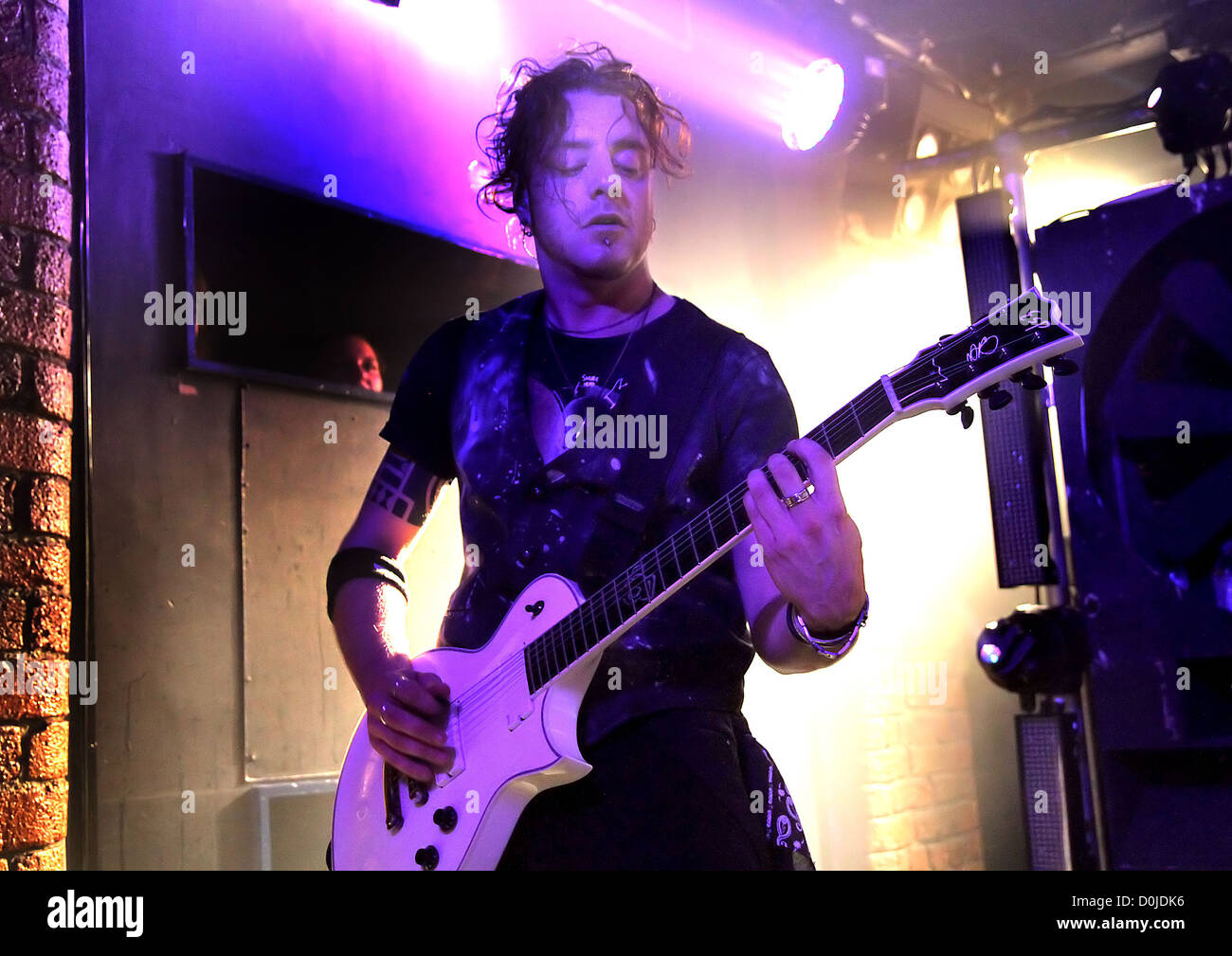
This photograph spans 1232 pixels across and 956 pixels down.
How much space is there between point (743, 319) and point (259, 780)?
1646 millimetres

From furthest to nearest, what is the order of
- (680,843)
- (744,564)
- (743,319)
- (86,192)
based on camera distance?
(743,319) < (86,192) < (744,564) < (680,843)

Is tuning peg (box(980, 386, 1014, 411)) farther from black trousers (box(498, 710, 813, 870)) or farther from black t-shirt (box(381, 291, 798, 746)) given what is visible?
black trousers (box(498, 710, 813, 870))

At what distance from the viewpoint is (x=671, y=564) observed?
4.08 ft

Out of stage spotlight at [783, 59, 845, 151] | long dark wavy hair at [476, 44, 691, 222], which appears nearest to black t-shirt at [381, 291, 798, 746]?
long dark wavy hair at [476, 44, 691, 222]

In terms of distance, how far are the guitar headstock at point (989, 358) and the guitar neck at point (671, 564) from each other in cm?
3

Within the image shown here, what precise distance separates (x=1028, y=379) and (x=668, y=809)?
1.92 ft

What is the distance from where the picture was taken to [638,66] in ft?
8.27

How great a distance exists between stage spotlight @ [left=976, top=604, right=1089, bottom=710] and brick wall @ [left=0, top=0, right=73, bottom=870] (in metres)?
1.67

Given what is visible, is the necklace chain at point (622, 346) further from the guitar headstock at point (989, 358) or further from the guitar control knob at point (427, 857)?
the guitar control knob at point (427, 857)

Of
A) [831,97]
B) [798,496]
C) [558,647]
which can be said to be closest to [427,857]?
[558,647]

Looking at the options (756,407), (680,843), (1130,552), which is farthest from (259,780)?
(1130,552)

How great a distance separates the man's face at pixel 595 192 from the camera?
1.50 metres
